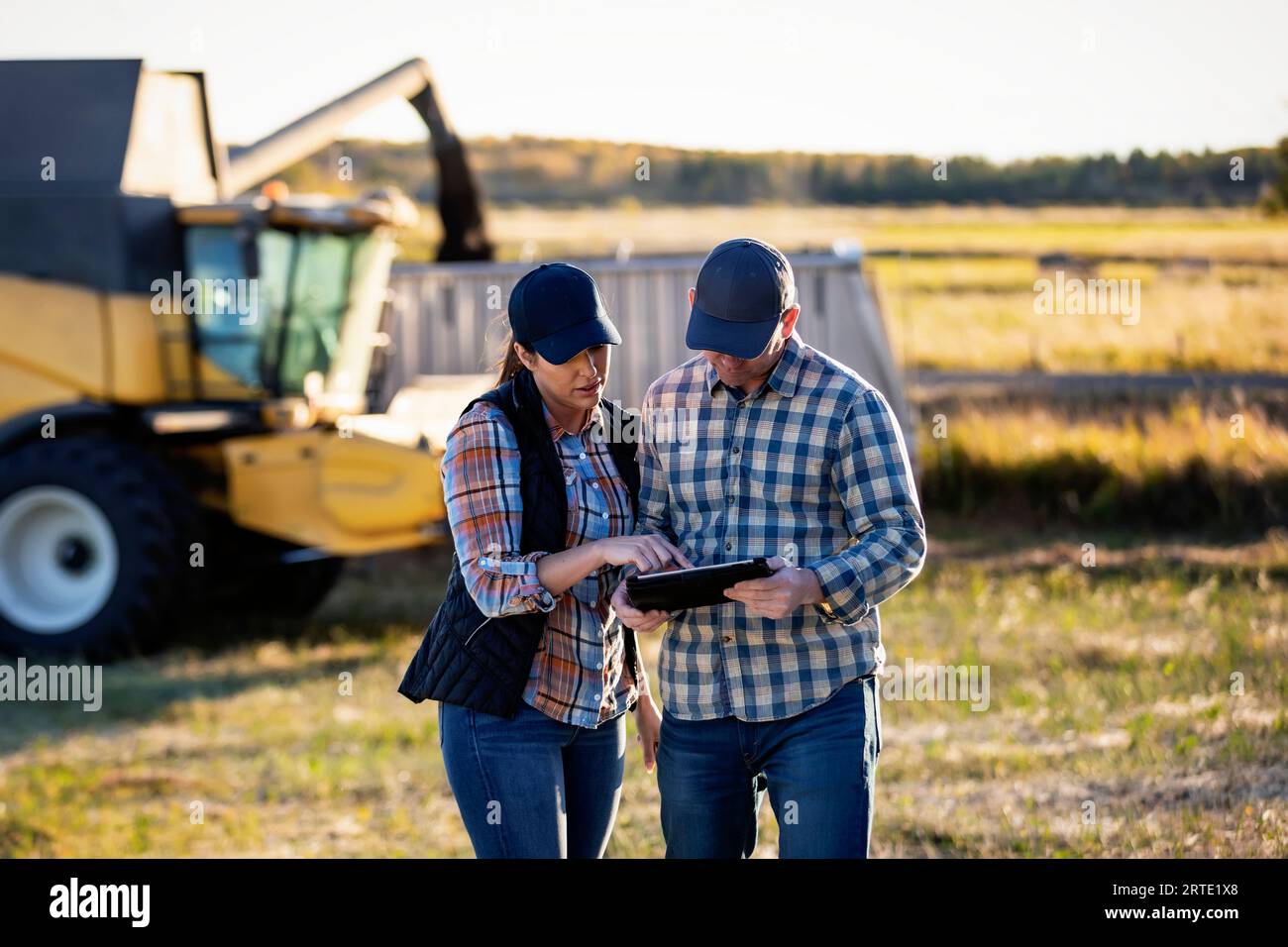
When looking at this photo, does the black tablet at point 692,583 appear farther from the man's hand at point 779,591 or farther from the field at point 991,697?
the field at point 991,697

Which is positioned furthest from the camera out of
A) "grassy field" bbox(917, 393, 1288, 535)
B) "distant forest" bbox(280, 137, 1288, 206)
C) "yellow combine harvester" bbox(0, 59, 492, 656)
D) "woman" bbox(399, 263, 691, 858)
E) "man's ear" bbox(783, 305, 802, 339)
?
"distant forest" bbox(280, 137, 1288, 206)

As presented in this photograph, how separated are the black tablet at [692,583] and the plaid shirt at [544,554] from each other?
0.20 meters

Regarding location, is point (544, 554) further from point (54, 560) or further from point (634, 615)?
point (54, 560)

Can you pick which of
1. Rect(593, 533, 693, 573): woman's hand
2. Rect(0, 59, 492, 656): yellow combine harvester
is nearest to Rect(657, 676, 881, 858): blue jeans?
Rect(593, 533, 693, 573): woman's hand

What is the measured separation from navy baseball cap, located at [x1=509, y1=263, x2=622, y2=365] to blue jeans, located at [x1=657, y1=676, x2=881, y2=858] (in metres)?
0.88

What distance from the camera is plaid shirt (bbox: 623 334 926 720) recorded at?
3.39m

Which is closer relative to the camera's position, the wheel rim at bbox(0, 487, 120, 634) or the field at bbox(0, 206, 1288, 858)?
the field at bbox(0, 206, 1288, 858)

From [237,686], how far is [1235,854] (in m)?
6.38

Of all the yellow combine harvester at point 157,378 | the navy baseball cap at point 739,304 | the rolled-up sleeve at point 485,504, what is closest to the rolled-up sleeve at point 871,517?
the navy baseball cap at point 739,304

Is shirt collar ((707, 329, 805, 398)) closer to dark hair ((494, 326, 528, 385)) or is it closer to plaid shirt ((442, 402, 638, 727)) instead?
plaid shirt ((442, 402, 638, 727))

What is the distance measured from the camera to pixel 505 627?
3400mm

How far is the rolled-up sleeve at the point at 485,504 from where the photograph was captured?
333 centimetres

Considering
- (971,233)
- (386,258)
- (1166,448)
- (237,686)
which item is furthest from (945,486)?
(971,233)
